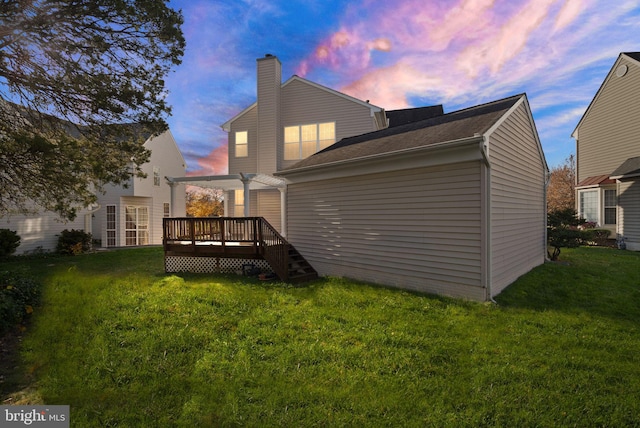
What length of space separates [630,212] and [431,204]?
13913 mm

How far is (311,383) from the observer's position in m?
3.51

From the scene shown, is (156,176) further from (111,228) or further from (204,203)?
(204,203)

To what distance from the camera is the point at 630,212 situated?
13688 mm

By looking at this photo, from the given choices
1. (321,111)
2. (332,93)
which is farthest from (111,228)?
(332,93)

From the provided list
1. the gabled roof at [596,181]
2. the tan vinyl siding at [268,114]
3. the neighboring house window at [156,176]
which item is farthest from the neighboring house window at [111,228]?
the gabled roof at [596,181]

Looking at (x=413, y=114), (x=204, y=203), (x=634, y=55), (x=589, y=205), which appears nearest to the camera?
(x=634, y=55)

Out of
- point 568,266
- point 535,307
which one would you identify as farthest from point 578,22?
point 535,307

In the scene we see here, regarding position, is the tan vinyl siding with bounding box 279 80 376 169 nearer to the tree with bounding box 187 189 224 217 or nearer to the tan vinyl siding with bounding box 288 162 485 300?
the tan vinyl siding with bounding box 288 162 485 300

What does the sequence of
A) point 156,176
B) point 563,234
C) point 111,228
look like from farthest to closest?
point 156,176 < point 111,228 < point 563,234

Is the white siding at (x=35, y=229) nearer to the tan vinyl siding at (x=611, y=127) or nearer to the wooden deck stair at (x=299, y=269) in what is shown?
the wooden deck stair at (x=299, y=269)

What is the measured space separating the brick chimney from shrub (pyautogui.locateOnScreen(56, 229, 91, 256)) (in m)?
10.3

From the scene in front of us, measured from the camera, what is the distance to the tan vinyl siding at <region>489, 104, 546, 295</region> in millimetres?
6500

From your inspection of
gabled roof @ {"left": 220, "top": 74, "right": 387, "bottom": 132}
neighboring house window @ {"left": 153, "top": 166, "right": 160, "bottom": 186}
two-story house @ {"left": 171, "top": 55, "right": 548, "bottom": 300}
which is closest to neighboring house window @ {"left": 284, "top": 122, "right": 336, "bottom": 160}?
gabled roof @ {"left": 220, "top": 74, "right": 387, "bottom": 132}

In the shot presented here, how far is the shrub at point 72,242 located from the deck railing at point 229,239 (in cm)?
845
